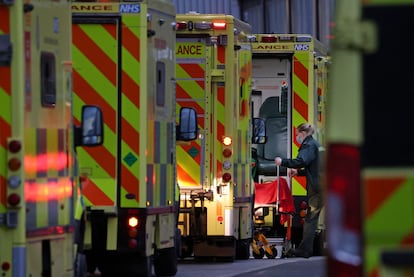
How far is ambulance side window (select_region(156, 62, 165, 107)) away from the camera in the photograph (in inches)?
565

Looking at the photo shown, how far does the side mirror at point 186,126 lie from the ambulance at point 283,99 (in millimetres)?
5552

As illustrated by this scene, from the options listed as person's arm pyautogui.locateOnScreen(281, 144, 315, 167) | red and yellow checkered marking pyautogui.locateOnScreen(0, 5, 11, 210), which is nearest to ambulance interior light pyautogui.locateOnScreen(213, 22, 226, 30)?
person's arm pyautogui.locateOnScreen(281, 144, 315, 167)

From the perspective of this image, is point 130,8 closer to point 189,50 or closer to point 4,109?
point 189,50

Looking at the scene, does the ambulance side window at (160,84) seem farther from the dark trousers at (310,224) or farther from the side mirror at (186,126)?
the dark trousers at (310,224)

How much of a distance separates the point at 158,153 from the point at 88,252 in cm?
124

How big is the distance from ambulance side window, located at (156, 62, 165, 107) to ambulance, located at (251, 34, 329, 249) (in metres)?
6.56

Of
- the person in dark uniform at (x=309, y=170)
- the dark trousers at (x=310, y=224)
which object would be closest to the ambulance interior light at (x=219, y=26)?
the person in dark uniform at (x=309, y=170)

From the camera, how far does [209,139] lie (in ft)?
58.5

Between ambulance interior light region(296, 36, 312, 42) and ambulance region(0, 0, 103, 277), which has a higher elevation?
ambulance interior light region(296, 36, 312, 42)

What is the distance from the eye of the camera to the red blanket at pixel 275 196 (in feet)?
67.3

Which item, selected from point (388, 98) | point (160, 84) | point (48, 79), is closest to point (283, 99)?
point (160, 84)

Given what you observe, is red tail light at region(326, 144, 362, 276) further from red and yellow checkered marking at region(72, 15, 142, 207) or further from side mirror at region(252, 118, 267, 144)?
side mirror at region(252, 118, 267, 144)

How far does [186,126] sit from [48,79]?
212 inches

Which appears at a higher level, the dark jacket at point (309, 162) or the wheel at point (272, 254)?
the dark jacket at point (309, 162)
